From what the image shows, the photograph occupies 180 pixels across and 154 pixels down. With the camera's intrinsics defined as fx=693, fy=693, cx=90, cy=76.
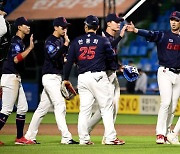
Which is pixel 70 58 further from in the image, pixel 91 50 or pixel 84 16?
pixel 84 16

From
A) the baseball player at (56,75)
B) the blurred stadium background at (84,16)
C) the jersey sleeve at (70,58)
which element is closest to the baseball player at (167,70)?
the jersey sleeve at (70,58)

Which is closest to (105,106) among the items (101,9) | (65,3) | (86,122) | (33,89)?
(86,122)

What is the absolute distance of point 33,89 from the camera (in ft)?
99.2

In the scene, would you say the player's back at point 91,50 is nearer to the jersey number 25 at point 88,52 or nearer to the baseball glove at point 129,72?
the jersey number 25 at point 88,52

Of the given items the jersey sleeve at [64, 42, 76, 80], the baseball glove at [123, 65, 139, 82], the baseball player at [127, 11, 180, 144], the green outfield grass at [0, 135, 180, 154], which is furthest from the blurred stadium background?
the green outfield grass at [0, 135, 180, 154]

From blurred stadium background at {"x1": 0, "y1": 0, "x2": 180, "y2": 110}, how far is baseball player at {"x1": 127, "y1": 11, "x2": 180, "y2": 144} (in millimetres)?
18155

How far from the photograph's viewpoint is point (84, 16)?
1323 inches

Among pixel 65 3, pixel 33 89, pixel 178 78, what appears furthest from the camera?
pixel 65 3

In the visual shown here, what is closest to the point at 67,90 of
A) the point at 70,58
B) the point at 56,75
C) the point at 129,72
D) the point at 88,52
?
the point at 56,75

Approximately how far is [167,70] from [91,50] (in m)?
1.78

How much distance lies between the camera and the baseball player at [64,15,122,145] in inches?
528

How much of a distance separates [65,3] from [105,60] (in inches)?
863

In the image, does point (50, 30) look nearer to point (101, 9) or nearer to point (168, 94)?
point (101, 9)

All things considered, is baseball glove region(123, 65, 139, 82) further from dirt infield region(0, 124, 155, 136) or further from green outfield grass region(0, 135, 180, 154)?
dirt infield region(0, 124, 155, 136)
